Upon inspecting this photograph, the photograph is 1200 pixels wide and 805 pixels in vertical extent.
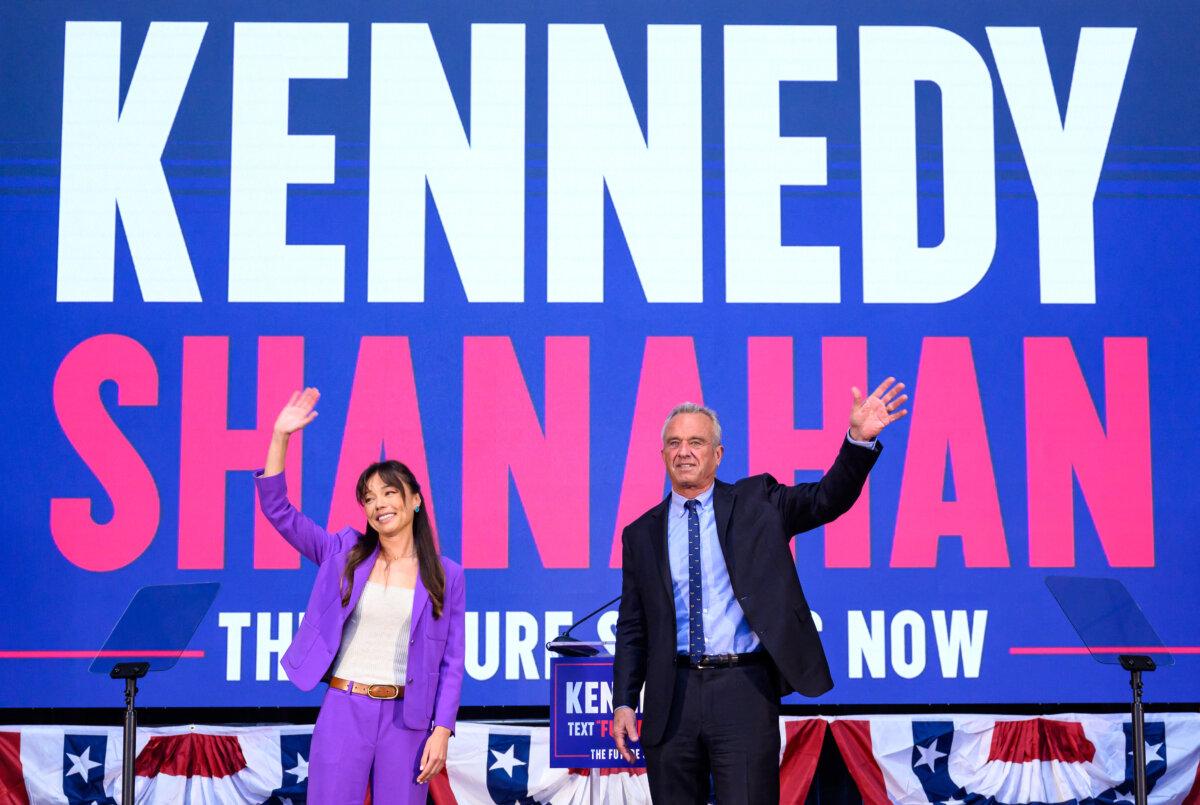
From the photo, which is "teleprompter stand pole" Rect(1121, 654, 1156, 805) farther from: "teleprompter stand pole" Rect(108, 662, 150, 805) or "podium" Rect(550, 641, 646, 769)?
"teleprompter stand pole" Rect(108, 662, 150, 805)

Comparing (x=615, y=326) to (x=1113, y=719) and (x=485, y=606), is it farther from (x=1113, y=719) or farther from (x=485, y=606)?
(x=1113, y=719)

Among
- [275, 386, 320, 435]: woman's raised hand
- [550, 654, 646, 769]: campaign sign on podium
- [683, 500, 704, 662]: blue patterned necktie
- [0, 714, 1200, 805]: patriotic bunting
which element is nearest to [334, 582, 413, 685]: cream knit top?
[275, 386, 320, 435]: woman's raised hand

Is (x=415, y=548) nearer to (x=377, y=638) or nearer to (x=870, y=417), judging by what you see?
(x=377, y=638)

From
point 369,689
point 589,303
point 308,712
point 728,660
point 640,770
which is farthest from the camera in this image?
point 589,303

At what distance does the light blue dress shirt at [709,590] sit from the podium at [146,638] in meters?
1.41

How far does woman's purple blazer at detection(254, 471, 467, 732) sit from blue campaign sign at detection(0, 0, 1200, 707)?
5.69ft

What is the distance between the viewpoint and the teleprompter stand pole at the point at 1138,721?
366cm

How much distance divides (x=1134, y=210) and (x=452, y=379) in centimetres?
296

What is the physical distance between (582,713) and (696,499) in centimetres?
96

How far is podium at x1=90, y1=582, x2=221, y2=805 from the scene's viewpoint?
11.9ft

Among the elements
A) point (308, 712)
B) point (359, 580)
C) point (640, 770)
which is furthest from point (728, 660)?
point (308, 712)

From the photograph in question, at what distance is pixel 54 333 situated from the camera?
5.16m

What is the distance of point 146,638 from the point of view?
372 cm

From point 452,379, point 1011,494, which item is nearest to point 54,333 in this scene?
point 452,379
